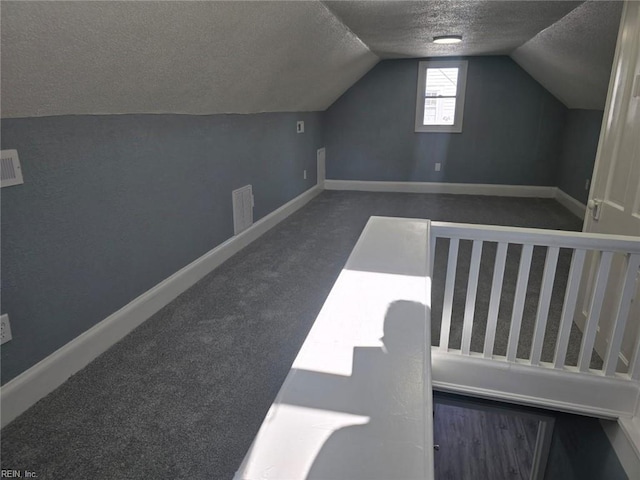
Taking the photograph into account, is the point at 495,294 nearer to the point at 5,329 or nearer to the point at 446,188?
the point at 5,329

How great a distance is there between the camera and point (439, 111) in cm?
602

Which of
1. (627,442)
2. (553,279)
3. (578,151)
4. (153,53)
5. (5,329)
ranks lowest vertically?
(627,442)

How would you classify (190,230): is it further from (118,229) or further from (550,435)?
(550,435)

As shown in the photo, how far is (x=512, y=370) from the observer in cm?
194

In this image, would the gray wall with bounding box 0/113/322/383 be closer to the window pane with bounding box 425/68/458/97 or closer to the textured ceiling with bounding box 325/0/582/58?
the textured ceiling with bounding box 325/0/582/58

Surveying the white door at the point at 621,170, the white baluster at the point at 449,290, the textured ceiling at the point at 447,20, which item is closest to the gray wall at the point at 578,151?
the textured ceiling at the point at 447,20

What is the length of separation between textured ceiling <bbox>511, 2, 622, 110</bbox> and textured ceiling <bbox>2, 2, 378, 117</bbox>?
1773 millimetres

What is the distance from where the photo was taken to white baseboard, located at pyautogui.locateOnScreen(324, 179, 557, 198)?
5977 millimetres

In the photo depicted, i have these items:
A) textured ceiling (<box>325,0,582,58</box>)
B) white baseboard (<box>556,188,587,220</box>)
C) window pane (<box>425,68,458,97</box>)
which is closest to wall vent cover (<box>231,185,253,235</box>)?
textured ceiling (<box>325,0,582,58</box>)

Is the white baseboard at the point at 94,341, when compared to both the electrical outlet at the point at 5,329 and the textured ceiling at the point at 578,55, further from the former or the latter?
the textured ceiling at the point at 578,55

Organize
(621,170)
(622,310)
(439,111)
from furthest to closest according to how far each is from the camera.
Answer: (439,111) < (621,170) < (622,310)

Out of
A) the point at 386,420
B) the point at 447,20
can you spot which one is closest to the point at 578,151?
the point at 447,20

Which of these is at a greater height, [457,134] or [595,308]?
[457,134]

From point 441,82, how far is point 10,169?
5.49 meters
